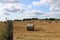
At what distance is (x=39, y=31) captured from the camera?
10117mm

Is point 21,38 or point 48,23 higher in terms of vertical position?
point 48,23

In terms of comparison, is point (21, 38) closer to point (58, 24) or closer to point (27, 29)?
point (27, 29)

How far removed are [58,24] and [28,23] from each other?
1.65 m

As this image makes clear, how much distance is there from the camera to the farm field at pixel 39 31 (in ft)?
32.3

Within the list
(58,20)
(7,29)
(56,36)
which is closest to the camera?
(56,36)

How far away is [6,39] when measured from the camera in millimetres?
11109


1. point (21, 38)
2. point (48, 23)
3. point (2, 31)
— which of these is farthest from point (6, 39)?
point (48, 23)

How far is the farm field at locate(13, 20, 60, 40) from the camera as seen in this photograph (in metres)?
9.84

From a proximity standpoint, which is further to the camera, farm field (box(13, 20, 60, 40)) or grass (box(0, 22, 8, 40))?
grass (box(0, 22, 8, 40))

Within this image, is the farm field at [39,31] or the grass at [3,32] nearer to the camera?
the farm field at [39,31]

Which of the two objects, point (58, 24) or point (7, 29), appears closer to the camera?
point (58, 24)

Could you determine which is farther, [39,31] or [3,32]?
[3,32]

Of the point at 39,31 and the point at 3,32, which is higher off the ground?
the point at 39,31

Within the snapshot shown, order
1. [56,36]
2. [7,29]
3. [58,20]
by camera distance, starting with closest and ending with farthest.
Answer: [56,36] → [58,20] → [7,29]
